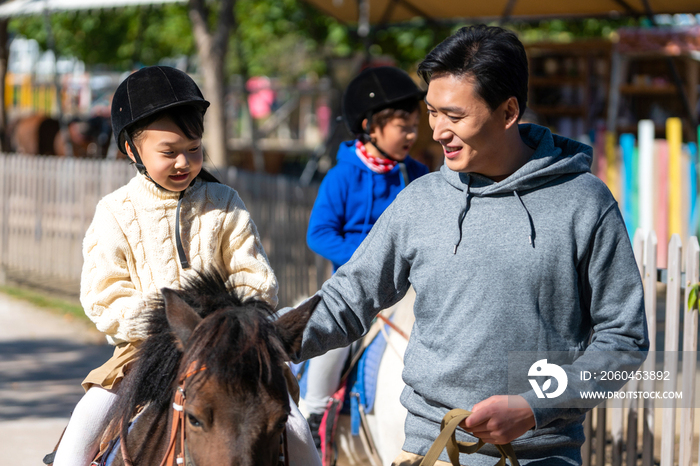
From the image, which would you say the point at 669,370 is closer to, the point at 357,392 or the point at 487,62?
the point at 357,392

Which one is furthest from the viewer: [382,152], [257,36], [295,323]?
[257,36]

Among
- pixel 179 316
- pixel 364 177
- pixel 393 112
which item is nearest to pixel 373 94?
pixel 393 112

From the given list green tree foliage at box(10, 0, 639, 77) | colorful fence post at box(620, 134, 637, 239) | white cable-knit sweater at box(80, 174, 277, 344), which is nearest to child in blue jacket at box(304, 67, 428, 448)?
white cable-knit sweater at box(80, 174, 277, 344)

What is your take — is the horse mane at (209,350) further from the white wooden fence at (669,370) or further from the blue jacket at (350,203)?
the white wooden fence at (669,370)

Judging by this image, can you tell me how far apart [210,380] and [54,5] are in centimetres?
1357

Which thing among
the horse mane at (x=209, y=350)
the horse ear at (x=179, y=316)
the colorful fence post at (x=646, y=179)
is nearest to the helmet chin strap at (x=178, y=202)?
Result: the horse mane at (x=209, y=350)

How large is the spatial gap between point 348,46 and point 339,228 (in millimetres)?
14785

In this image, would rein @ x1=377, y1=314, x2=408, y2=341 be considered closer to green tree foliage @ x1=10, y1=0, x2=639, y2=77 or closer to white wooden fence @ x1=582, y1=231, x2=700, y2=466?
white wooden fence @ x1=582, y1=231, x2=700, y2=466

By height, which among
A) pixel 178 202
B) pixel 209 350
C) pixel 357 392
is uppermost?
pixel 178 202

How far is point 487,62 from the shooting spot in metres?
2.00

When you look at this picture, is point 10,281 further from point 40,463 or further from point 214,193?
point 214,193

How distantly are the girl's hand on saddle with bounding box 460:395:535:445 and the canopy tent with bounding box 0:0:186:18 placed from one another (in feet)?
38.3

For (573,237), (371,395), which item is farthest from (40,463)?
(573,237)

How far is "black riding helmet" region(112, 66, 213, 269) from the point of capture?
2.44 metres
